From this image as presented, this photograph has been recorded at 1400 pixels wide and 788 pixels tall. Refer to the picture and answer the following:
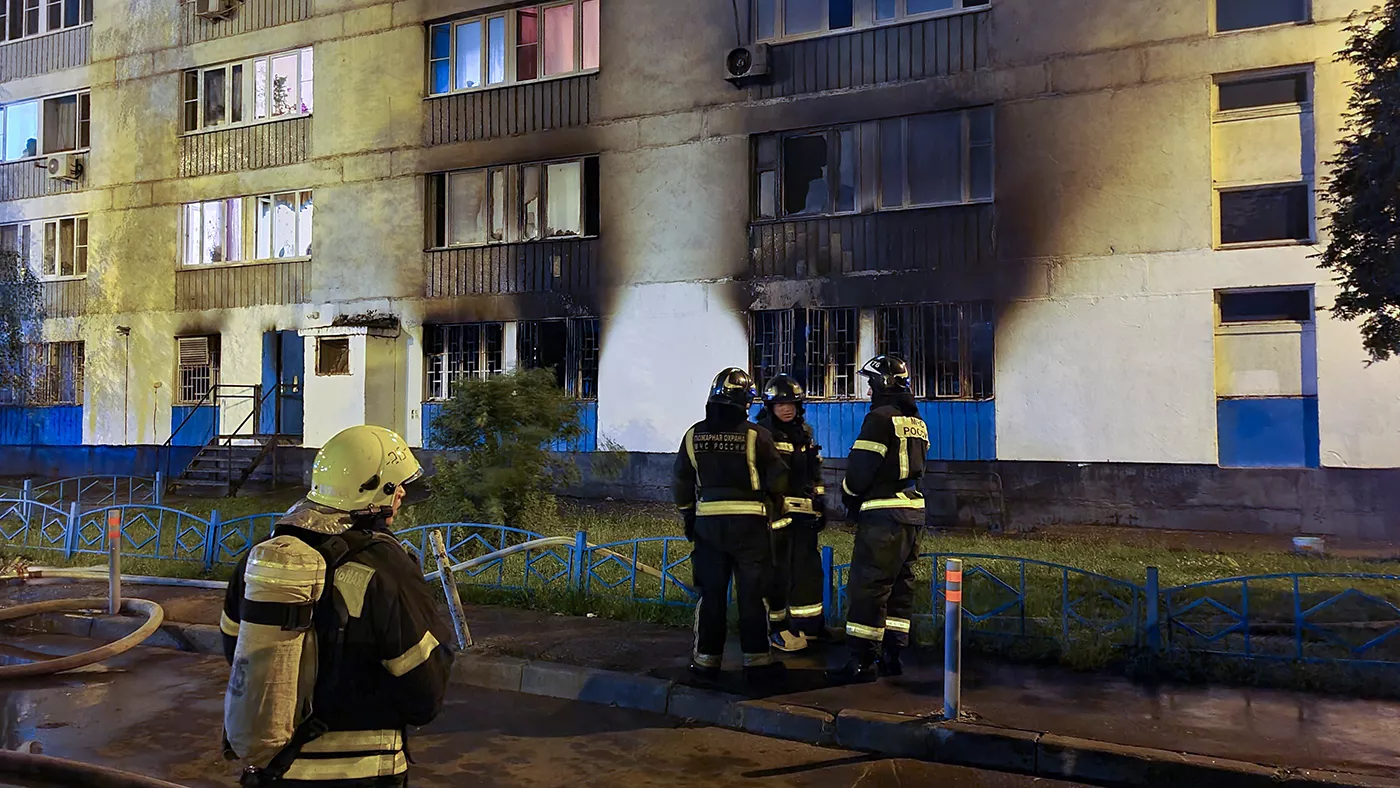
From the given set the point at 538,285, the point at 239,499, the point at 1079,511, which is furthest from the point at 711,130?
the point at 239,499

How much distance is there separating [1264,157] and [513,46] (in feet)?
41.5

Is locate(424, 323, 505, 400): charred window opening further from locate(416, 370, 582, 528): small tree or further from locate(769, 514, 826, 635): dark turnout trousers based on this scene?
locate(769, 514, 826, 635): dark turnout trousers

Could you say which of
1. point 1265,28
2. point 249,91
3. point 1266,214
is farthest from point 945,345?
point 249,91

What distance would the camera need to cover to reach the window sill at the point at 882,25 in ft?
47.1

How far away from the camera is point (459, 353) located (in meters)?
18.4

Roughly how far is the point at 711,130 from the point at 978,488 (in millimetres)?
7298

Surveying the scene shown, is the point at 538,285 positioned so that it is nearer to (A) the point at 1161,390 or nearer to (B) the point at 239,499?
(B) the point at 239,499

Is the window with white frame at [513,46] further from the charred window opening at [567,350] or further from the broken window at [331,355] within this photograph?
the broken window at [331,355]

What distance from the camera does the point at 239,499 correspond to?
17125mm

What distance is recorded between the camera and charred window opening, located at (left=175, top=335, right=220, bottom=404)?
68.0 ft

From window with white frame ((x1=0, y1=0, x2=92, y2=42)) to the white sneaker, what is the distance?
937 inches

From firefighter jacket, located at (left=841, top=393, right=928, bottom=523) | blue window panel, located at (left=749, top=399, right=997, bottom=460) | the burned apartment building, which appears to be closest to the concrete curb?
firefighter jacket, located at (left=841, top=393, right=928, bottom=523)

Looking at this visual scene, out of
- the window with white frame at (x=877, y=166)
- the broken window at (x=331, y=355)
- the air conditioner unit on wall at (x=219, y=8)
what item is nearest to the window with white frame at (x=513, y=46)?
the window with white frame at (x=877, y=166)

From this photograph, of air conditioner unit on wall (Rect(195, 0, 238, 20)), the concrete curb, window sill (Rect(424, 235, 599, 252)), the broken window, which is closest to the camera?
the concrete curb
